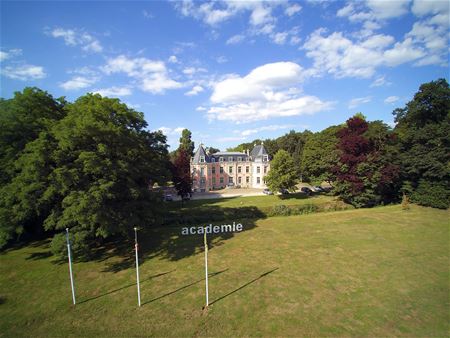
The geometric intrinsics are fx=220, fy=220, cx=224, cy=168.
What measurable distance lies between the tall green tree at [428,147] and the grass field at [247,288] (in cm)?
1132

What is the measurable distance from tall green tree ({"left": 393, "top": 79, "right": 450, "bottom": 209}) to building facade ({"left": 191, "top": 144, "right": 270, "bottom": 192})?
28490mm

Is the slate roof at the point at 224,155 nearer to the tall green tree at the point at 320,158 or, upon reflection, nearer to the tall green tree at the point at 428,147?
the tall green tree at the point at 320,158

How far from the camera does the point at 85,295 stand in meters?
12.1

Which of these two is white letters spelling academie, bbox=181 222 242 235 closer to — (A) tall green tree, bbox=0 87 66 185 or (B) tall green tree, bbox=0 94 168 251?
(B) tall green tree, bbox=0 94 168 251

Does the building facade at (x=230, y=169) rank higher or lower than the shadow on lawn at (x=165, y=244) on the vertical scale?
higher

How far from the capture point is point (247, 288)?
485 inches

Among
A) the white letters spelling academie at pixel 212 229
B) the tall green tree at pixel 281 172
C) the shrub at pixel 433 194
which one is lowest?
the white letters spelling academie at pixel 212 229

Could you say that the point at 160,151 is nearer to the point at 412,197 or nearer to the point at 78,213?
the point at 78,213

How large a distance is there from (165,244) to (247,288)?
10.1 metres

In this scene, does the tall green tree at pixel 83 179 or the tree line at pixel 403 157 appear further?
the tree line at pixel 403 157

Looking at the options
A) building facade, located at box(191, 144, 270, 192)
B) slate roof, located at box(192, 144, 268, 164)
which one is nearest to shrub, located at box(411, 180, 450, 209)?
building facade, located at box(191, 144, 270, 192)

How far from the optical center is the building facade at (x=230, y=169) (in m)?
53.1

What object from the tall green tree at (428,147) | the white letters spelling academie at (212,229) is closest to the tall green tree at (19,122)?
the white letters spelling academie at (212,229)

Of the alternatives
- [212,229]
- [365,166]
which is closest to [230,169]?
[365,166]
